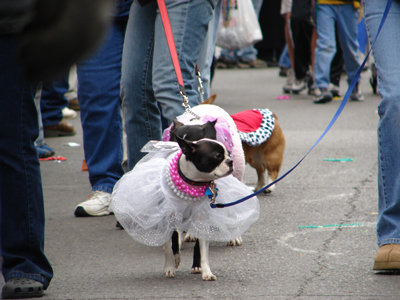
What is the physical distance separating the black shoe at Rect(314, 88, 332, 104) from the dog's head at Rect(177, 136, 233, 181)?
6.99 metres

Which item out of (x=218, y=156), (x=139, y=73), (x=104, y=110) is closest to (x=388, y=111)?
(x=218, y=156)

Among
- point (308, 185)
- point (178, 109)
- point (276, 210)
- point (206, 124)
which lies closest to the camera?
point (206, 124)

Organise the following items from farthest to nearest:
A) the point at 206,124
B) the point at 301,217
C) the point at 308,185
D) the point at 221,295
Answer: the point at 308,185 < the point at 301,217 < the point at 206,124 < the point at 221,295

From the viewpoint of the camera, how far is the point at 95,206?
392 centimetres

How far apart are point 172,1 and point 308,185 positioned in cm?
220

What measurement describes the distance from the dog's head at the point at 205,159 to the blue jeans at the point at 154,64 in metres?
0.70

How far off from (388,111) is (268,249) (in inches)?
38.8

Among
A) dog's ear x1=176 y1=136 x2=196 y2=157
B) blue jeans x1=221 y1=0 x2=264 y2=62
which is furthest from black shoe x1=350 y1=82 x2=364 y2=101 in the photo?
dog's ear x1=176 y1=136 x2=196 y2=157

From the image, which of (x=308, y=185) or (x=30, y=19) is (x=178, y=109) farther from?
(x=30, y=19)

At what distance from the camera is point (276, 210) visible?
401 cm

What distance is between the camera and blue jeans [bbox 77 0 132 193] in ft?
12.7

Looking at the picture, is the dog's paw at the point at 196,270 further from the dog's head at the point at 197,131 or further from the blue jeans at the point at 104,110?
the blue jeans at the point at 104,110

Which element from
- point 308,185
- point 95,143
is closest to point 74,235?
point 95,143

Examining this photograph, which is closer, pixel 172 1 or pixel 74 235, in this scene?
pixel 172 1
